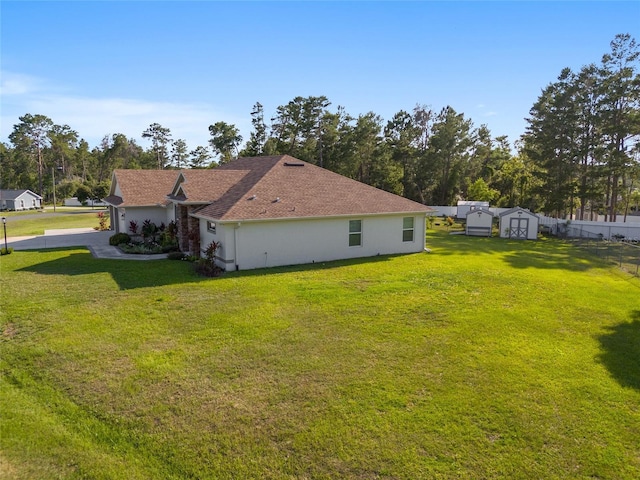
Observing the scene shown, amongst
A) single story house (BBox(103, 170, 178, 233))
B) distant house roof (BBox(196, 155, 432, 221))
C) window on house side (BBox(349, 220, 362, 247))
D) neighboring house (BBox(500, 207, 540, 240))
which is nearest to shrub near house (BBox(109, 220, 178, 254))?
single story house (BBox(103, 170, 178, 233))

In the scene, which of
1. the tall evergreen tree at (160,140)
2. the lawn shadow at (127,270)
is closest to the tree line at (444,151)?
the tall evergreen tree at (160,140)

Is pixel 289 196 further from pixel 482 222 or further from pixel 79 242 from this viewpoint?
pixel 482 222

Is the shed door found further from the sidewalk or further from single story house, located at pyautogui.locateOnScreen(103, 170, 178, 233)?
the sidewalk

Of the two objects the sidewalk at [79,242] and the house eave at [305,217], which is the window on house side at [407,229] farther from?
the sidewalk at [79,242]

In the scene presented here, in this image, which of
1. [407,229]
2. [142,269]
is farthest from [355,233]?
[142,269]

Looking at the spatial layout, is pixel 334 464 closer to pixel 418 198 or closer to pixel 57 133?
pixel 418 198

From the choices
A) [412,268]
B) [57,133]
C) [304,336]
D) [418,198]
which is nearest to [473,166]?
[418,198]
